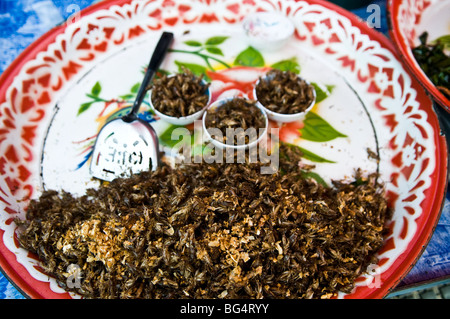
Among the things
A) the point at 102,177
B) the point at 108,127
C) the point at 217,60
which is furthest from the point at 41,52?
the point at 217,60

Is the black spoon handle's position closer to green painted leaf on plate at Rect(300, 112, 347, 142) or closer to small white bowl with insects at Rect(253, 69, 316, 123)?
small white bowl with insects at Rect(253, 69, 316, 123)

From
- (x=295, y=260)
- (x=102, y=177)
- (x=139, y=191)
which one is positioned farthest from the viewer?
(x=102, y=177)

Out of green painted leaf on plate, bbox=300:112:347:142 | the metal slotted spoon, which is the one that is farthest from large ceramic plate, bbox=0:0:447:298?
the metal slotted spoon

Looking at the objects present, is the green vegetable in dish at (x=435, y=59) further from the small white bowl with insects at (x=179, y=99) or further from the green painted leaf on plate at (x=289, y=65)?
the small white bowl with insects at (x=179, y=99)

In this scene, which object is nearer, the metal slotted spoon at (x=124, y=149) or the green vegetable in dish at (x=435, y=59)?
the metal slotted spoon at (x=124, y=149)

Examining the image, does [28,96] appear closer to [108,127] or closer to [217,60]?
[108,127]

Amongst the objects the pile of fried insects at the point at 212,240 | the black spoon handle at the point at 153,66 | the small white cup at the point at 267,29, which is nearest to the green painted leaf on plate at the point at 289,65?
the small white cup at the point at 267,29
